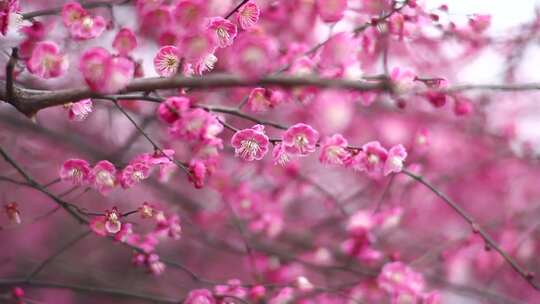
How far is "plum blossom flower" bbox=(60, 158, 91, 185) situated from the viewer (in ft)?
7.33

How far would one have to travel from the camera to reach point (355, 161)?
224 centimetres

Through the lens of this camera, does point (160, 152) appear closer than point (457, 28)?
Yes

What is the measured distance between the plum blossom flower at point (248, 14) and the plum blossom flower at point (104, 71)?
0.63 m

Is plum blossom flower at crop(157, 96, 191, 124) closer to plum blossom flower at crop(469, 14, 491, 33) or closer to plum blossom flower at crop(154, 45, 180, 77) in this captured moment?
plum blossom flower at crop(154, 45, 180, 77)

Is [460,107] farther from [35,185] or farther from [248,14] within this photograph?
[35,185]

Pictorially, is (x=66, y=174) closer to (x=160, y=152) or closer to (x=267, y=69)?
(x=160, y=152)

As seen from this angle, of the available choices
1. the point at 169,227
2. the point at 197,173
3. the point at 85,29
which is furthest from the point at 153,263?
the point at 85,29

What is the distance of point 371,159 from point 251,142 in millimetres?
504

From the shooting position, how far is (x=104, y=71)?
1.66 metres

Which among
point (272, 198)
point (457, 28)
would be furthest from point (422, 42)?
point (272, 198)

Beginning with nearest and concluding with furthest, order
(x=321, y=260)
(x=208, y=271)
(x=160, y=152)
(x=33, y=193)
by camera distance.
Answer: (x=160, y=152), (x=321, y=260), (x=33, y=193), (x=208, y=271)

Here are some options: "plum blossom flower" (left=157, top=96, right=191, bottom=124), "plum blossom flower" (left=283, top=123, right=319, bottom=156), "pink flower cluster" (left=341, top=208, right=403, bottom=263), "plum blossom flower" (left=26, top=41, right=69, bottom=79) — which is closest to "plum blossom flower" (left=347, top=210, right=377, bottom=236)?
"pink flower cluster" (left=341, top=208, right=403, bottom=263)

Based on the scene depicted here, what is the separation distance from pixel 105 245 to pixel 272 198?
267 centimetres

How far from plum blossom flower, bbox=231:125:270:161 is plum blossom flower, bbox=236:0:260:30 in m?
0.44
